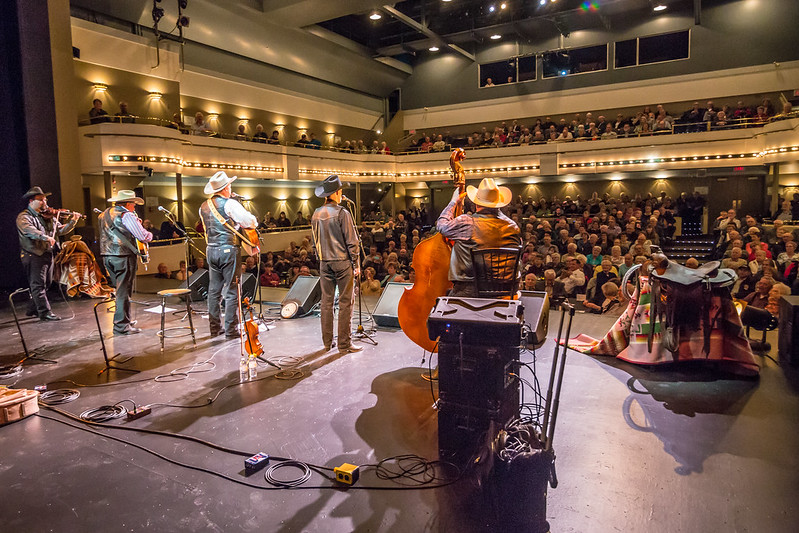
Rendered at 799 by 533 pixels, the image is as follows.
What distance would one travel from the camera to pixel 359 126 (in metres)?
23.1

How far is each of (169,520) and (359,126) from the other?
21833 mm

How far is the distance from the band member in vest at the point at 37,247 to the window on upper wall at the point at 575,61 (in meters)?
17.7

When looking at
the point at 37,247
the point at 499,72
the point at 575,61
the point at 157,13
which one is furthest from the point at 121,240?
the point at 499,72

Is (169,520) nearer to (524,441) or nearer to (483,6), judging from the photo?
(524,441)

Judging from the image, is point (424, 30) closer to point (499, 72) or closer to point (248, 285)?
point (499, 72)

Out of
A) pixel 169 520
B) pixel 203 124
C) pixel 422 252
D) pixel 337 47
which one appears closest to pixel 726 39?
pixel 337 47

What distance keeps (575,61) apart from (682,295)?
1837 centimetres

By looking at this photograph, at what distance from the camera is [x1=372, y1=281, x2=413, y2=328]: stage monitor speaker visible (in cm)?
618

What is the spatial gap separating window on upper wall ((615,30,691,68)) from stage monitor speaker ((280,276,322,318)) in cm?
1720

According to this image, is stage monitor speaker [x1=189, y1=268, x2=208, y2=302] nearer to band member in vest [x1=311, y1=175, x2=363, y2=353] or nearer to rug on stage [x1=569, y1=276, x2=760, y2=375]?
band member in vest [x1=311, y1=175, x2=363, y2=353]

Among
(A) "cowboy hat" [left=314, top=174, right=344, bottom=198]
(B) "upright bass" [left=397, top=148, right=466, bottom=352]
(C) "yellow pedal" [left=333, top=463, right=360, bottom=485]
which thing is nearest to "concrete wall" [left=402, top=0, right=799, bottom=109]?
(A) "cowboy hat" [left=314, top=174, right=344, bottom=198]

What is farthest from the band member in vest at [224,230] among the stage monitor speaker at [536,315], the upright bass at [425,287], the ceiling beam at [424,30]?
the ceiling beam at [424,30]

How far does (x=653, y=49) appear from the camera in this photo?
19.0 m

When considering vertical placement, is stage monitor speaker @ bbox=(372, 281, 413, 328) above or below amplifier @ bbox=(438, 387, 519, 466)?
above
